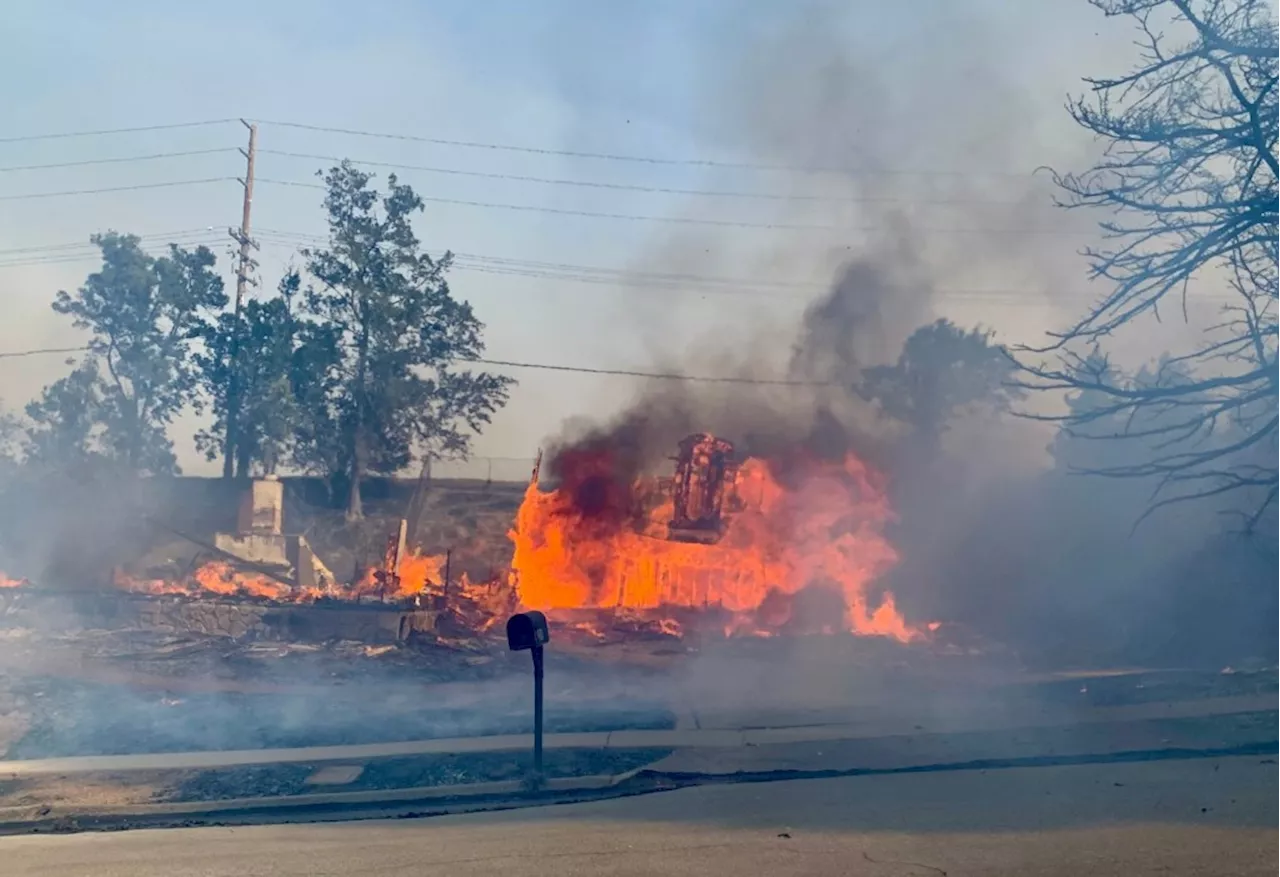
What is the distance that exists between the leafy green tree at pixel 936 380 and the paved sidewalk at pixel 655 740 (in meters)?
11.8

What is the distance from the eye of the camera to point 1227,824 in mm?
7367

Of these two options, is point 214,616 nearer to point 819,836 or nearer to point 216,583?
point 216,583

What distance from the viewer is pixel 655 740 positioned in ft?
37.2

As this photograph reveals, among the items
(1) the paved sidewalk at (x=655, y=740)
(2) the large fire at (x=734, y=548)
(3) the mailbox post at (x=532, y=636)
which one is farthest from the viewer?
(2) the large fire at (x=734, y=548)

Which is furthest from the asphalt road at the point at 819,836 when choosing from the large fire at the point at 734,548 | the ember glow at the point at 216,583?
the ember glow at the point at 216,583

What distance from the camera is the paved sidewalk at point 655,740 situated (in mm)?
11172

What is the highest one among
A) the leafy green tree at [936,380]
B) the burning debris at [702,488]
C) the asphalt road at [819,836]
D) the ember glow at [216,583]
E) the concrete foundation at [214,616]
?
the leafy green tree at [936,380]

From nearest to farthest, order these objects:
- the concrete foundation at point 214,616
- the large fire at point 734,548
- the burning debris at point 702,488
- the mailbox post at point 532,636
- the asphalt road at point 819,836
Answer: the asphalt road at point 819,836 → the mailbox post at point 532,636 → the concrete foundation at point 214,616 → the large fire at point 734,548 → the burning debris at point 702,488

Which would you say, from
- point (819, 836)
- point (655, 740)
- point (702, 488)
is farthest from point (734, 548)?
point (819, 836)

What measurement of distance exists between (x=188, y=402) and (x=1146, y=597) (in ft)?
96.9

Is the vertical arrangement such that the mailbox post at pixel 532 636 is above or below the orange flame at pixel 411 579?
below

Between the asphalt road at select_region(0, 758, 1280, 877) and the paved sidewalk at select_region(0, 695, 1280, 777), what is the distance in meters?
1.89

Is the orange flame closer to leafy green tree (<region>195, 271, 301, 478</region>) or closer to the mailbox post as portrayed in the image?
leafy green tree (<region>195, 271, 301, 478</region>)

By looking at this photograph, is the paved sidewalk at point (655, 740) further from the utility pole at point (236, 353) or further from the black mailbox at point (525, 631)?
the utility pole at point (236, 353)
